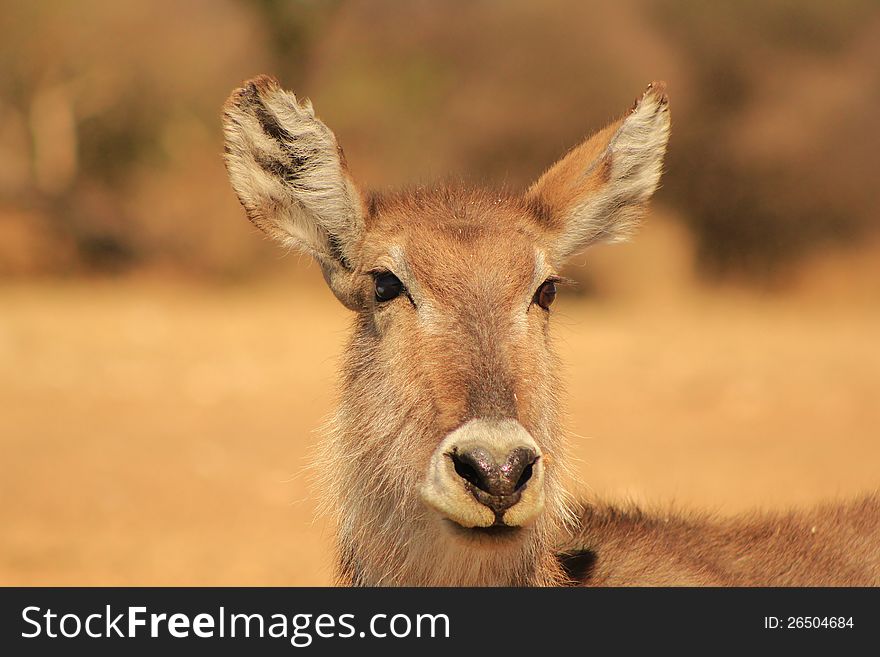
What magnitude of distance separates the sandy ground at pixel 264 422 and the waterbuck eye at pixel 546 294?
56 centimetres

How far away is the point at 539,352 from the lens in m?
5.15

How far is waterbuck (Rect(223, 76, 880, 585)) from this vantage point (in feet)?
14.8

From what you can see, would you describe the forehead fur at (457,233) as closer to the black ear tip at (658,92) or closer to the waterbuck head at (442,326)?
the waterbuck head at (442,326)

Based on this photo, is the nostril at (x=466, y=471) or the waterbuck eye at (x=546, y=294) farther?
the waterbuck eye at (x=546, y=294)

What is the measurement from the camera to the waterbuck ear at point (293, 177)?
5.32 meters

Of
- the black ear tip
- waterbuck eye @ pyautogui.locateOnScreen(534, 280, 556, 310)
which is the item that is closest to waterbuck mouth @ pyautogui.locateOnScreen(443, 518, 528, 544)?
waterbuck eye @ pyautogui.locateOnScreen(534, 280, 556, 310)

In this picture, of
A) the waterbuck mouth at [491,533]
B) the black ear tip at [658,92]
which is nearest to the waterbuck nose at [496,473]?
the waterbuck mouth at [491,533]

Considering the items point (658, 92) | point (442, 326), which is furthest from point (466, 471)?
point (658, 92)

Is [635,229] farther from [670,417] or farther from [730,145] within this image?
[730,145]

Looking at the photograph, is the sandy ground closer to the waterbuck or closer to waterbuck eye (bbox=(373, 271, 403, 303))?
the waterbuck

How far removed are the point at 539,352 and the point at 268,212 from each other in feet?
5.00

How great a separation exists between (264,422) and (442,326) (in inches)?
408

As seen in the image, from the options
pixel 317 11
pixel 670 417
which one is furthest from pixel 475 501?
pixel 317 11

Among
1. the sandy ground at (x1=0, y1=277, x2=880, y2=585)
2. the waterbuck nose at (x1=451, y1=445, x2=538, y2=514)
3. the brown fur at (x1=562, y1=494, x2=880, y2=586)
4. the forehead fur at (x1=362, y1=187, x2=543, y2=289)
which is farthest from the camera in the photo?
the sandy ground at (x1=0, y1=277, x2=880, y2=585)
